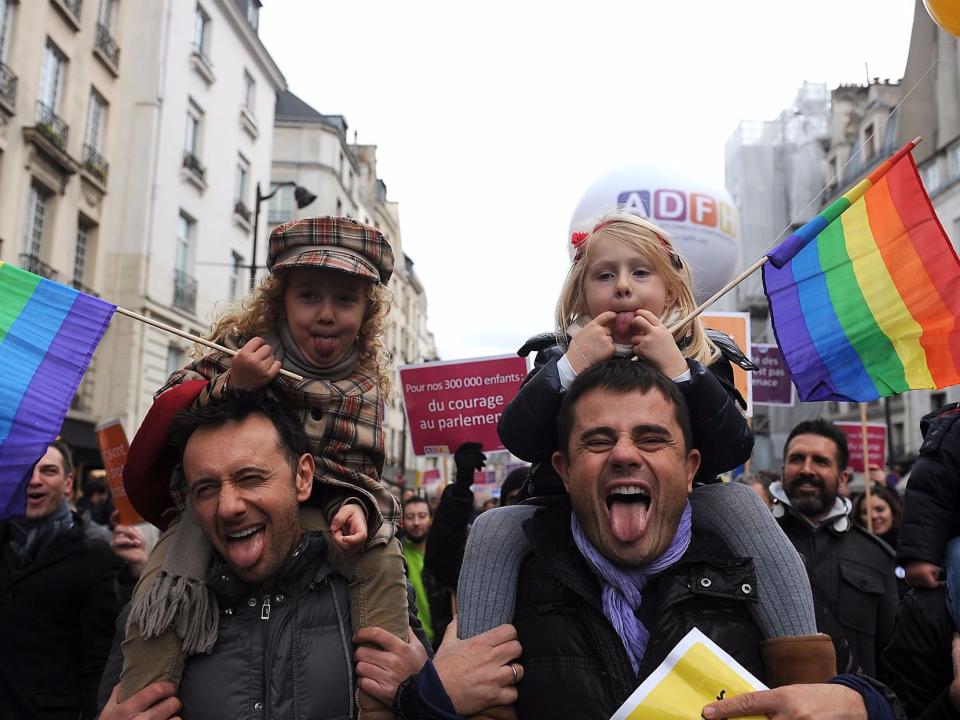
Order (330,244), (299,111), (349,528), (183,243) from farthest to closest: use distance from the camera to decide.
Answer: (299,111)
(183,243)
(330,244)
(349,528)

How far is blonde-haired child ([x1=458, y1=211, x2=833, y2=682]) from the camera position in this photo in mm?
2092

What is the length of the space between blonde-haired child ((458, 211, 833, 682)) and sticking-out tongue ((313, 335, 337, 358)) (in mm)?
719

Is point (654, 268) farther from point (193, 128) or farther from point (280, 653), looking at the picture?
point (193, 128)

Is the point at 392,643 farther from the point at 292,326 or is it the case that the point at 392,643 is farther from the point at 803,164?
the point at 803,164

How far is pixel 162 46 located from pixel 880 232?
21.4m

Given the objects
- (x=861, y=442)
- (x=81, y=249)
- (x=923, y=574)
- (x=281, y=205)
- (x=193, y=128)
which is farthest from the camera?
(x=281, y=205)

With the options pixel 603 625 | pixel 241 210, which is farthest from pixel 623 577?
pixel 241 210

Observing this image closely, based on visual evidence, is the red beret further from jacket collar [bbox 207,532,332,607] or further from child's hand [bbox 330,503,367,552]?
child's hand [bbox 330,503,367,552]

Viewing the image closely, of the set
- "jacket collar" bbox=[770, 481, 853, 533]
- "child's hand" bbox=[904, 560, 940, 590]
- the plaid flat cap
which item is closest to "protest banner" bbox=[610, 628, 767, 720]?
"child's hand" bbox=[904, 560, 940, 590]

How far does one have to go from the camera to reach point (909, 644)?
9.75ft

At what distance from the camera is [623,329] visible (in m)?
2.66

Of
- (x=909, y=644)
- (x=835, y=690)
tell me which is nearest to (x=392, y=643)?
(x=835, y=690)

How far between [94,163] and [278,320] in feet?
62.5

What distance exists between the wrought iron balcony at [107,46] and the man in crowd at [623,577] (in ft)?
68.2
